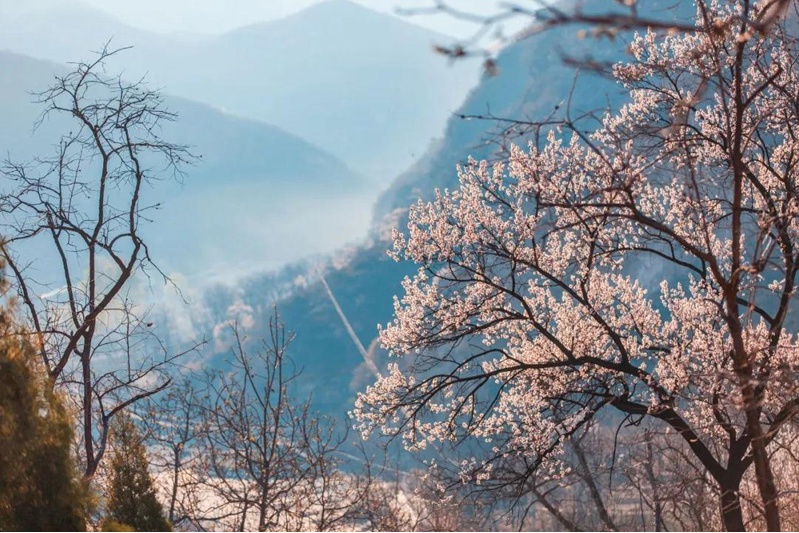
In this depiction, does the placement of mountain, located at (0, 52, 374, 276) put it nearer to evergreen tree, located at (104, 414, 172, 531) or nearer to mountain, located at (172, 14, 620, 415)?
mountain, located at (172, 14, 620, 415)

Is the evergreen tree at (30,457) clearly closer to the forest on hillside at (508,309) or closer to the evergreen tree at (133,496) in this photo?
the forest on hillside at (508,309)

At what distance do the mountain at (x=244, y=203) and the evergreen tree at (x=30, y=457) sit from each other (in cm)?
15700

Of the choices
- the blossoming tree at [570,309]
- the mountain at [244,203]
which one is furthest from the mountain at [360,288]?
the blossoming tree at [570,309]

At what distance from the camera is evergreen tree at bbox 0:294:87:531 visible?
4.38 metres

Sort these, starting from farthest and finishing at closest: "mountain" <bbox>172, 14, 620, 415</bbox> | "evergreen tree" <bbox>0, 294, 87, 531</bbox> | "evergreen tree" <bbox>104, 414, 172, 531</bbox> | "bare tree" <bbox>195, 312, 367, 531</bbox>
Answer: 1. "mountain" <bbox>172, 14, 620, 415</bbox>
2. "bare tree" <bbox>195, 312, 367, 531</bbox>
3. "evergreen tree" <bbox>104, 414, 172, 531</bbox>
4. "evergreen tree" <bbox>0, 294, 87, 531</bbox>

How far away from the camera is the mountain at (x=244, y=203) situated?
168 m

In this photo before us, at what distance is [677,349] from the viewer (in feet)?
27.2

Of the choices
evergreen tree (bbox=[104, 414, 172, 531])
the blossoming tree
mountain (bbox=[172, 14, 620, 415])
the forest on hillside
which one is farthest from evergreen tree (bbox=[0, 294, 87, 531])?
mountain (bbox=[172, 14, 620, 415])

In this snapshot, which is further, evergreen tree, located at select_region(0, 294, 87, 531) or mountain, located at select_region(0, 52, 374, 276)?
mountain, located at select_region(0, 52, 374, 276)

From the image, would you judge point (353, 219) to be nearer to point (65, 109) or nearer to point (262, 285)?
point (262, 285)

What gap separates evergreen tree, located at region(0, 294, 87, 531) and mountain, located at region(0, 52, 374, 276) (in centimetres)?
15700

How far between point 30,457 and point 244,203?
183m

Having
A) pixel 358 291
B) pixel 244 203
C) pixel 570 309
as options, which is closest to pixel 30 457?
pixel 570 309

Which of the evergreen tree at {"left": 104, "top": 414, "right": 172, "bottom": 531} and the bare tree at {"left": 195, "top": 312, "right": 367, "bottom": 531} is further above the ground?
the bare tree at {"left": 195, "top": 312, "right": 367, "bottom": 531}
